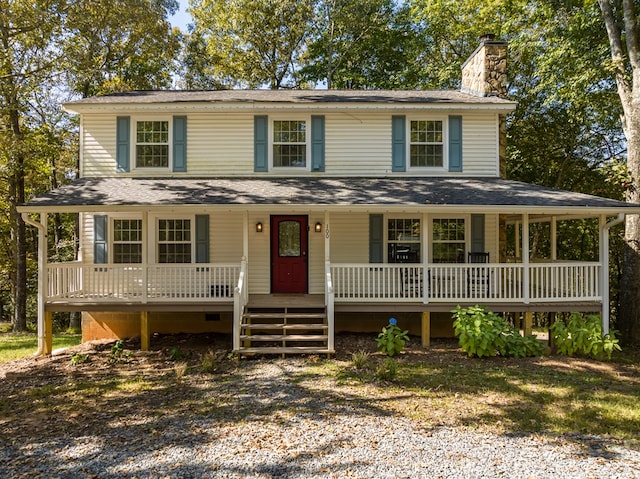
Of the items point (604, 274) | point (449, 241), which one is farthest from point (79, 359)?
point (604, 274)

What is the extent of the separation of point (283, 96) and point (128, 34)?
9660mm

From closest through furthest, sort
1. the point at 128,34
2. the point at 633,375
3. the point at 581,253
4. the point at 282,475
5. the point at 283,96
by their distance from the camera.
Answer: the point at 282,475
the point at 633,375
the point at 283,96
the point at 128,34
the point at 581,253

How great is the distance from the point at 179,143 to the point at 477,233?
8068 mm

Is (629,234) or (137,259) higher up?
(629,234)

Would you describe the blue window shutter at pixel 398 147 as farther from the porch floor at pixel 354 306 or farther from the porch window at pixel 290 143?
the porch floor at pixel 354 306

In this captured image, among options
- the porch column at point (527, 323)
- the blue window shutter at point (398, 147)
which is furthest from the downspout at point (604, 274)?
the blue window shutter at point (398, 147)

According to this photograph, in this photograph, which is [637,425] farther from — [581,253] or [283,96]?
[581,253]

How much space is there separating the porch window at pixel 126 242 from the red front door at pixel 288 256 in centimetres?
340

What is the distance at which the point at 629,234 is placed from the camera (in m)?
10.5

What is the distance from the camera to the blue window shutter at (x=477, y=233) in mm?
10664

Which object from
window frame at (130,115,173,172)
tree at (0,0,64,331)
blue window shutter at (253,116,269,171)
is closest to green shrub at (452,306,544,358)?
blue window shutter at (253,116,269,171)

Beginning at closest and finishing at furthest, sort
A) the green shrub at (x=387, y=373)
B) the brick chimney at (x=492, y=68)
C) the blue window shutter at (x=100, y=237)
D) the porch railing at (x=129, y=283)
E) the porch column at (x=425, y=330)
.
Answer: the green shrub at (x=387, y=373) < the porch railing at (x=129, y=283) < the porch column at (x=425, y=330) < the blue window shutter at (x=100, y=237) < the brick chimney at (x=492, y=68)

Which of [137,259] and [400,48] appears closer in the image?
[137,259]

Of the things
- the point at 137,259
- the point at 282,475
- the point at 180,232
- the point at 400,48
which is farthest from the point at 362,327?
the point at 400,48
